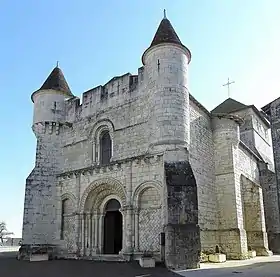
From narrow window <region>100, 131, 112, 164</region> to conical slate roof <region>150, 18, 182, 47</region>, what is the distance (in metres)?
5.04

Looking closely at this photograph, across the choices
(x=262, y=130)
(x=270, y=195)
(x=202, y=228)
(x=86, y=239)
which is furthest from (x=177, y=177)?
(x=262, y=130)

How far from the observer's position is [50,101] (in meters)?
18.9

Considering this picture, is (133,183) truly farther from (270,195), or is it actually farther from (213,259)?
(270,195)

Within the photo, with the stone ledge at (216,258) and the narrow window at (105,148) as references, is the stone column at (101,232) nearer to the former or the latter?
the narrow window at (105,148)

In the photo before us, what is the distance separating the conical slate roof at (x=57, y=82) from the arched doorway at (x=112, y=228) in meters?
7.39

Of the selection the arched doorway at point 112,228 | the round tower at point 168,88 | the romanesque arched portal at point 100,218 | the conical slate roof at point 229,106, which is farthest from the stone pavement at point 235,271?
the conical slate roof at point 229,106

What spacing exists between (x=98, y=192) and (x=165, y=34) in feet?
26.5

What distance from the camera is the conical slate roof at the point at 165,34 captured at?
15242mm

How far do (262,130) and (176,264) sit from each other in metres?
22.7

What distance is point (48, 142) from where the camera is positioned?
18.4m

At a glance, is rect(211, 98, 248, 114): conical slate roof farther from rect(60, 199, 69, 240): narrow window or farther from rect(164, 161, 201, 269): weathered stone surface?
rect(164, 161, 201, 269): weathered stone surface

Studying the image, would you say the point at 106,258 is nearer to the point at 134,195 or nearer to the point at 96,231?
the point at 96,231

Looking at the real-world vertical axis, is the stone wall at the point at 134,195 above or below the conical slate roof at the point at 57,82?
below

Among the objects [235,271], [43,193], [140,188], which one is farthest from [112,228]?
[235,271]
